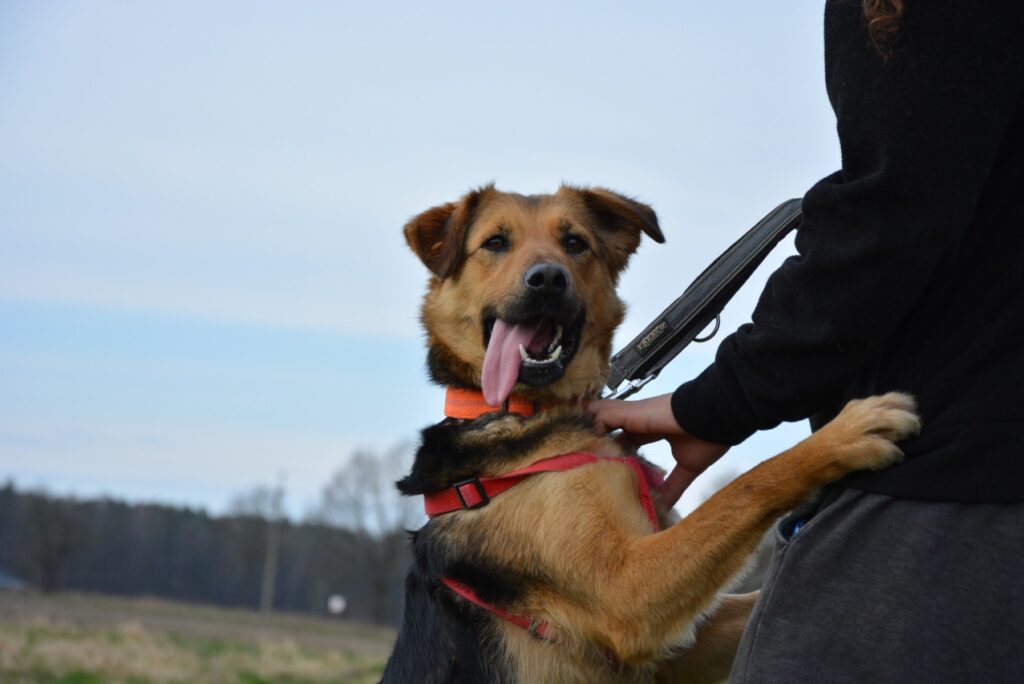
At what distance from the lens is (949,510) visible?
2.29m

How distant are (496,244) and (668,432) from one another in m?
1.88

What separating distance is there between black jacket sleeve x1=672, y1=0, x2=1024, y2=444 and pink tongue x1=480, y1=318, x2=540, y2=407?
169 cm

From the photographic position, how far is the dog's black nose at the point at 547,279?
14.9 feet

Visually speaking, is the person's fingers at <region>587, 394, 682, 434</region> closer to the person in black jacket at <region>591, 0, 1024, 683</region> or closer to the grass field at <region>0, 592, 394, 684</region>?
the person in black jacket at <region>591, 0, 1024, 683</region>

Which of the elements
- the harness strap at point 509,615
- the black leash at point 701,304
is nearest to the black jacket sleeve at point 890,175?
the black leash at point 701,304

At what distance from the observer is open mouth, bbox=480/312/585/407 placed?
166 inches

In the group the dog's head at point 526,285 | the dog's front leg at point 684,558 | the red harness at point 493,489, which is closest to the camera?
the dog's front leg at point 684,558

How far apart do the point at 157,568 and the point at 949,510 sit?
110 m

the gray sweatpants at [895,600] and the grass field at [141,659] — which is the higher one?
the gray sweatpants at [895,600]

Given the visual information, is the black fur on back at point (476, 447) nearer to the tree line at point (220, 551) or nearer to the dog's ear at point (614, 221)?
the dog's ear at point (614, 221)

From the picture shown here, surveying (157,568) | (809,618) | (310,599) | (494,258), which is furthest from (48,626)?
(157,568)

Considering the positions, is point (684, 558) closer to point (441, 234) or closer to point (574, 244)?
point (574, 244)

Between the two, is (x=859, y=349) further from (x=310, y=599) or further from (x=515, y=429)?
(x=310, y=599)

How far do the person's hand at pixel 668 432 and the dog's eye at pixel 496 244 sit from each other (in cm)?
138
